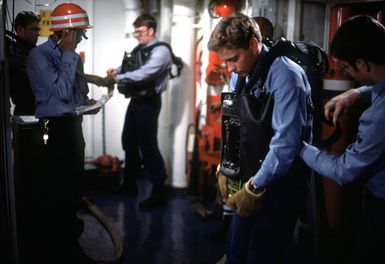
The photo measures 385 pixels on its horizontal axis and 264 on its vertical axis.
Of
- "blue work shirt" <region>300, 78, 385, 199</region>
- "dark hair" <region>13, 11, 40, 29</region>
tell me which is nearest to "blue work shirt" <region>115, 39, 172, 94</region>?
"dark hair" <region>13, 11, 40, 29</region>

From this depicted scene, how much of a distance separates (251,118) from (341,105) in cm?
53

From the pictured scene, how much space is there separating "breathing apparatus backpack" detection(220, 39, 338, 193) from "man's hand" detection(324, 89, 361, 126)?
0.11 meters

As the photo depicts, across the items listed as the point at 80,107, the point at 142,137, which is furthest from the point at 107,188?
the point at 80,107

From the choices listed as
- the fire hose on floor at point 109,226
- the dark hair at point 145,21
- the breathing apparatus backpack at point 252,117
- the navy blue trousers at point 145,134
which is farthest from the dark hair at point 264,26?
the fire hose on floor at point 109,226

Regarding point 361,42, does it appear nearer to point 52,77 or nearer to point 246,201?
point 246,201

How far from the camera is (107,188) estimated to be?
5.95 metres

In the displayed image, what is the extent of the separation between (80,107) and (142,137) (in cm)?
242

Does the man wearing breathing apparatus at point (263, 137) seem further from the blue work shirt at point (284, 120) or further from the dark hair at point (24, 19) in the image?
the dark hair at point (24, 19)

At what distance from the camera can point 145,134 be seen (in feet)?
17.8

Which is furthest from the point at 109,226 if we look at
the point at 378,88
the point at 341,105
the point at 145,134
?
the point at 378,88

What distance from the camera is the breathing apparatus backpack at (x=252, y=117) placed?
2.33 meters

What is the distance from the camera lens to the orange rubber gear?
272cm

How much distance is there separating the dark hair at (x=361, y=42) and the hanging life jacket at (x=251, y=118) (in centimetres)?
39

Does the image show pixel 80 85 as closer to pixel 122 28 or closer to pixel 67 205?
pixel 67 205
